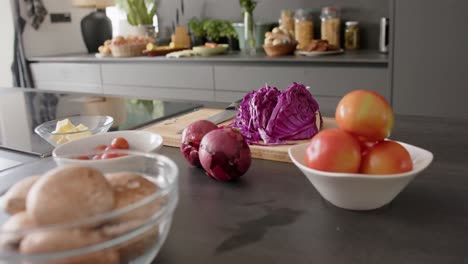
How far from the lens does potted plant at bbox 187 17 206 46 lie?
127 inches

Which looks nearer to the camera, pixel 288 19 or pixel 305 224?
pixel 305 224

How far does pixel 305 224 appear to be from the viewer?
573 millimetres

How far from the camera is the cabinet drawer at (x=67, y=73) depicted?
3.35 m

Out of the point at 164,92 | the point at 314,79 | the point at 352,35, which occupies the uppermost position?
the point at 352,35

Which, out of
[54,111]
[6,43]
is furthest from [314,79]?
[6,43]

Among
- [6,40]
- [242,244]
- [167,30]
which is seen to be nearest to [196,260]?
[242,244]

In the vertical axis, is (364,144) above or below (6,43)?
below

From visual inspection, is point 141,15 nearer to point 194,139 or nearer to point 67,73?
point 67,73

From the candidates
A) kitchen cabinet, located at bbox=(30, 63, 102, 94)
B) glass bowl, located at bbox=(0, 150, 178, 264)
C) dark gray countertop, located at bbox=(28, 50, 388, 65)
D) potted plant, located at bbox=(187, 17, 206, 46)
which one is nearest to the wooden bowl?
dark gray countertop, located at bbox=(28, 50, 388, 65)

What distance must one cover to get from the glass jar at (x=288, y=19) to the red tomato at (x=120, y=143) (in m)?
2.29

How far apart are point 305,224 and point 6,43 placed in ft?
12.3

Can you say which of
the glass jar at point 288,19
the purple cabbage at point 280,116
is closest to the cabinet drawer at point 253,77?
the glass jar at point 288,19

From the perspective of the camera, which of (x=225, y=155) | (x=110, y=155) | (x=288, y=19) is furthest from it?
(x=288, y=19)

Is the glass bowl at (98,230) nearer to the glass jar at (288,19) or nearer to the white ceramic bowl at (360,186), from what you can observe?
the white ceramic bowl at (360,186)
